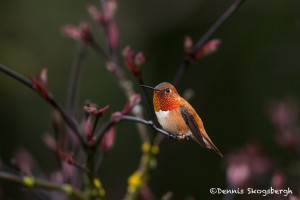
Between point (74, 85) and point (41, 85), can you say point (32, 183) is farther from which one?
point (74, 85)

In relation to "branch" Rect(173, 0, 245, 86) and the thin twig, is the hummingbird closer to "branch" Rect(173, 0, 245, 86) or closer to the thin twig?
"branch" Rect(173, 0, 245, 86)

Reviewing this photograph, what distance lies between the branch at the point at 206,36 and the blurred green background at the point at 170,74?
13.2ft

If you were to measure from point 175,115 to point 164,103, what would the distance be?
0.04 m

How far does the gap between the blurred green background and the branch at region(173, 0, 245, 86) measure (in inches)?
158

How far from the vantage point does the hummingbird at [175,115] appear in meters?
1.33

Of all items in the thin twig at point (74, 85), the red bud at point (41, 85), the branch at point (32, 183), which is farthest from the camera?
the thin twig at point (74, 85)

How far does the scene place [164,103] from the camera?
1361mm

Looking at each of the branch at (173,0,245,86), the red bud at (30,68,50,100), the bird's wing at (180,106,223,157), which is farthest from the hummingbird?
the red bud at (30,68,50,100)

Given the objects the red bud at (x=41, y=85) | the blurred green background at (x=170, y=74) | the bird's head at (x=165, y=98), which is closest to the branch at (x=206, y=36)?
the bird's head at (x=165, y=98)

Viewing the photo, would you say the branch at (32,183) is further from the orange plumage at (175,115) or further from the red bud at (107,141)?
the orange plumage at (175,115)

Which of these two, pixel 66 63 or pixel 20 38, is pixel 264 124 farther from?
pixel 20 38

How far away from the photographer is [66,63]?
355 inches

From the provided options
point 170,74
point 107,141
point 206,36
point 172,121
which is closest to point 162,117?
point 172,121

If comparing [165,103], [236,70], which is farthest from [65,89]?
[165,103]
